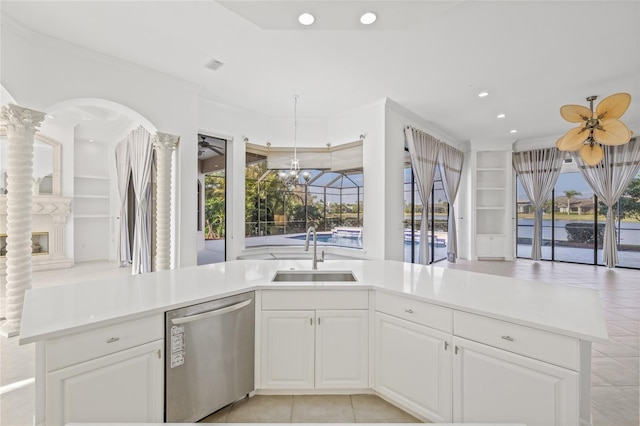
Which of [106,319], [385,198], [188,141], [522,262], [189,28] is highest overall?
[189,28]

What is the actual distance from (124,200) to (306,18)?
→ 5.90m

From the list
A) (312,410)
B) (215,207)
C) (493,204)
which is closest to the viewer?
(312,410)

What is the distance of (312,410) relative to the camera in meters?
1.93

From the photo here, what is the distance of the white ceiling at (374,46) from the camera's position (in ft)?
8.02

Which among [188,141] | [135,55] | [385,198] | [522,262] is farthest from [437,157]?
[135,55]

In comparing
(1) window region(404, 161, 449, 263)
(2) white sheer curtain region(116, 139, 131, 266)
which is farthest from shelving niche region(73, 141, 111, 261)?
(1) window region(404, 161, 449, 263)

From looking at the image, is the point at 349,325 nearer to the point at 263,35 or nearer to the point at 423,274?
the point at 423,274

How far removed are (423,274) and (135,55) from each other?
151 inches

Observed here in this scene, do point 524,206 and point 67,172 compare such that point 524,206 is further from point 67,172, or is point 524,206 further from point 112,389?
point 67,172

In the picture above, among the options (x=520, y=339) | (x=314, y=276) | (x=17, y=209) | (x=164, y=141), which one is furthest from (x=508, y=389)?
(x=17, y=209)

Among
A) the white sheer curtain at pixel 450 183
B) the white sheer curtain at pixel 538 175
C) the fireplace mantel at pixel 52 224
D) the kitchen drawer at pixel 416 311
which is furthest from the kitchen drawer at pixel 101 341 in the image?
the white sheer curtain at pixel 538 175

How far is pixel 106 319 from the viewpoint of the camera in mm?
1359

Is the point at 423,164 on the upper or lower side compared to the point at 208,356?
upper

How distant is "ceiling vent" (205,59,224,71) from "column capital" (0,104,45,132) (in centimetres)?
179
